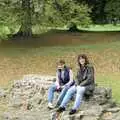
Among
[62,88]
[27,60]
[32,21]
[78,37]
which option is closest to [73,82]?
[62,88]

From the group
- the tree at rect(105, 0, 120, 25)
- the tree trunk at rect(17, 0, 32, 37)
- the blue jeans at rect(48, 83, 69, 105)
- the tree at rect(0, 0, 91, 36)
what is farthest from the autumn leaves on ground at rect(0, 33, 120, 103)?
the blue jeans at rect(48, 83, 69, 105)

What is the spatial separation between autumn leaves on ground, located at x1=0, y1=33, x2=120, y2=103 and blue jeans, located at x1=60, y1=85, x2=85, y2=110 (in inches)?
138

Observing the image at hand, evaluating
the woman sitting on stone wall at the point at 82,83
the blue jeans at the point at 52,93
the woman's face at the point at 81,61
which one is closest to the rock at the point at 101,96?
the woman sitting on stone wall at the point at 82,83

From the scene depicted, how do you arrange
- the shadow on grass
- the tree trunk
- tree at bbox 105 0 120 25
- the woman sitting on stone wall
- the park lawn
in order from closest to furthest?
the woman sitting on stone wall
the park lawn
the tree trunk
the shadow on grass
tree at bbox 105 0 120 25

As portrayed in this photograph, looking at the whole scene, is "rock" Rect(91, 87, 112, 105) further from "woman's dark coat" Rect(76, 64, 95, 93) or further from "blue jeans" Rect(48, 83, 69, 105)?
"blue jeans" Rect(48, 83, 69, 105)

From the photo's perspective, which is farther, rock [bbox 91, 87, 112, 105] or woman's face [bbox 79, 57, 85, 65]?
rock [bbox 91, 87, 112, 105]

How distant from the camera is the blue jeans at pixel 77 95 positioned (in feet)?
33.3

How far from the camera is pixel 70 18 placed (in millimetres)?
28391

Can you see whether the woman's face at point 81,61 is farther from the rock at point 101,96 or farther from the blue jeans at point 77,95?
the rock at point 101,96

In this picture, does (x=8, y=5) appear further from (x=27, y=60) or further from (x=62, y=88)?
(x=62, y=88)

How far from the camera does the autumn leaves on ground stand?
1900 centimetres

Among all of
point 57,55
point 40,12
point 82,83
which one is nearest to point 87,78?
point 82,83

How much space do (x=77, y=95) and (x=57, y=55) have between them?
564 inches

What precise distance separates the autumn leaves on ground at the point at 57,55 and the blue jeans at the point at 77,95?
352 cm
